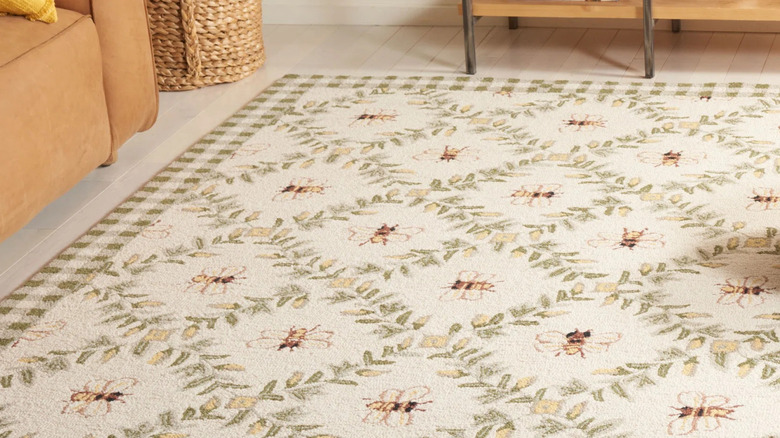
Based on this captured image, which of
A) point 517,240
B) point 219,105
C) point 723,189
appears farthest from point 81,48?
point 723,189

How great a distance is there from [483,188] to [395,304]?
22.6 inches

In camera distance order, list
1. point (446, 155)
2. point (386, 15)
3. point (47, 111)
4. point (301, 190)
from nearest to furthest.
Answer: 1. point (47, 111)
2. point (301, 190)
3. point (446, 155)
4. point (386, 15)

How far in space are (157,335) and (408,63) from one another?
1.78 meters

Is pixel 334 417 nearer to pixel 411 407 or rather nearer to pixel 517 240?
pixel 411 407

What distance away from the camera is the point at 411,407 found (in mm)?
1682

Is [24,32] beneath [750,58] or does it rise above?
above

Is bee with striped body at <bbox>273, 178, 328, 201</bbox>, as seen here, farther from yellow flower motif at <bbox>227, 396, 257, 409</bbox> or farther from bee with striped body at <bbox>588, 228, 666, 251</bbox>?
yellow flower motif at <bbox>227, 396, 257, 409</bbox>

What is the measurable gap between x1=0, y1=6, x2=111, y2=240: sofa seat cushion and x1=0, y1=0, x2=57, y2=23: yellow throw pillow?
0.02 metres

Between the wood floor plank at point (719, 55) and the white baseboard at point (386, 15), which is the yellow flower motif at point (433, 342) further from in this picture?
the white baseboard at point (386, 15)

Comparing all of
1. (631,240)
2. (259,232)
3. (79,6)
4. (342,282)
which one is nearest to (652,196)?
(631,240)

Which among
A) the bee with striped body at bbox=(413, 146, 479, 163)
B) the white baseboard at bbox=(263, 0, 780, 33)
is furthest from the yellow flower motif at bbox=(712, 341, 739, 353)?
the white baseboard at bbox=(263, 0, 780, 33)

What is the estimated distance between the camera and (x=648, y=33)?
3.10 meters

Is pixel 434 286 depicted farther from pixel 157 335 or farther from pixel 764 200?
pixel 764 200

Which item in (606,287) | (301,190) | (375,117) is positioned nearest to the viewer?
(606,287)
